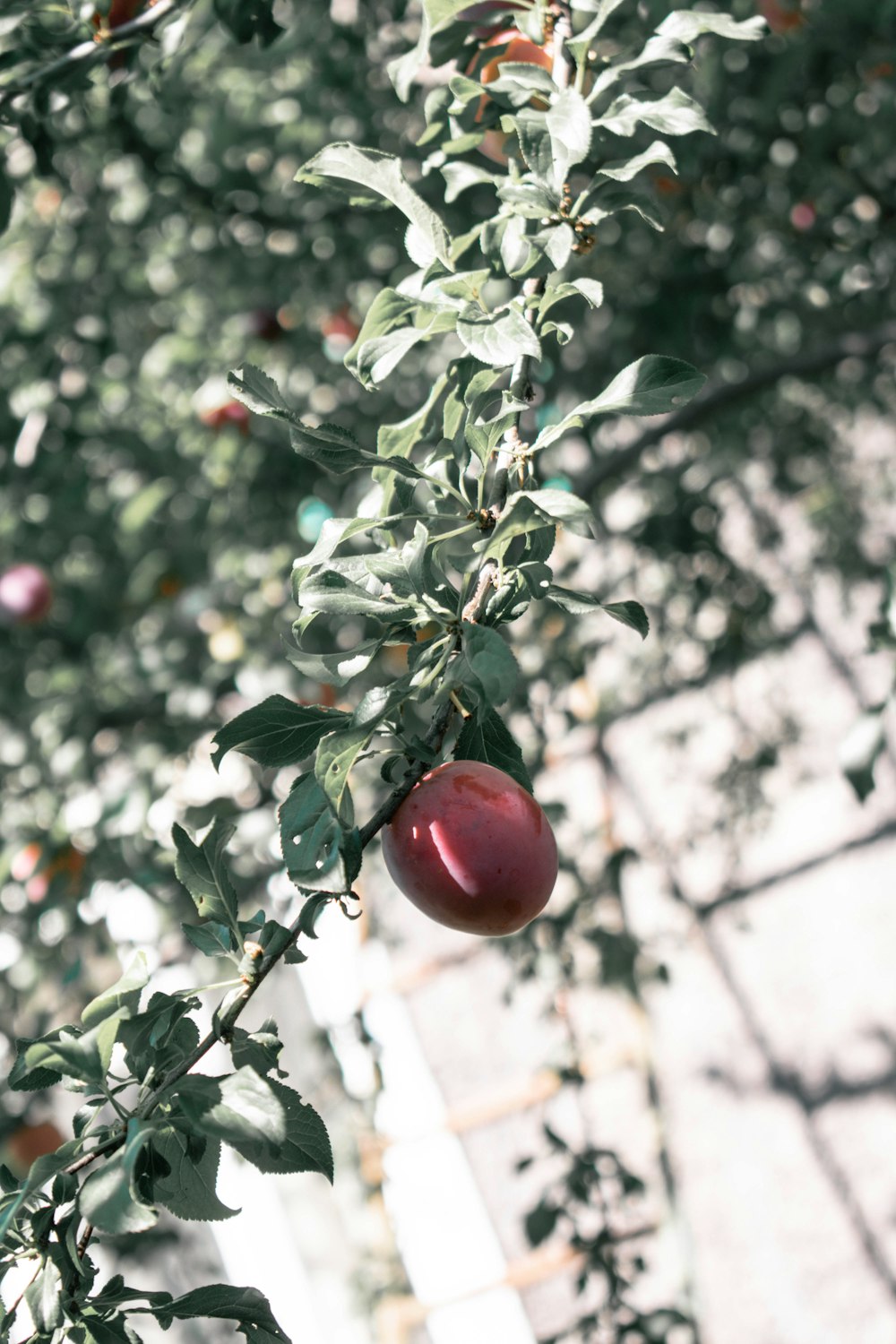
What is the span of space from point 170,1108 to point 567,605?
10.0 inches

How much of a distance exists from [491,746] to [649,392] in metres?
0.17

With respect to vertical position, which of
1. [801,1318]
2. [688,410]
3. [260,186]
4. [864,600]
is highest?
[260,186]

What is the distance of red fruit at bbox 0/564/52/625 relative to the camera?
181 centimetres

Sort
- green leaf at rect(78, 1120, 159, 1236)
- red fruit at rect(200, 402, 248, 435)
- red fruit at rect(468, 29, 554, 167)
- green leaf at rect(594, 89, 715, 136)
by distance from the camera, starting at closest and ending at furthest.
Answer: green leaf at rect(78, 1120, 159, 1236), green leaf at rect(594, 89, 715, 136), red fruit at rect(468, 29, 554, 167), red fruit at rect(200, 402, 248, 435)

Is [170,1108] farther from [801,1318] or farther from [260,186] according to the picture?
[801,1318]

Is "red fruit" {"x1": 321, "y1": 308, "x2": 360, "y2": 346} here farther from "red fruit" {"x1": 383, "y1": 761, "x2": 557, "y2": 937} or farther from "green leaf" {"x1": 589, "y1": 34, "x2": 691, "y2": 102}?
"red fruit" {"x1": 383, "y1": 761, "x2": 557, "y2": 937}

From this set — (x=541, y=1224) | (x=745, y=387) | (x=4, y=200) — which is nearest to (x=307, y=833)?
(x=4, y=200)

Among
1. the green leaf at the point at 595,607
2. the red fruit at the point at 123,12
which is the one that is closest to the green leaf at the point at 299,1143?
the green leaf at the point at 595,607

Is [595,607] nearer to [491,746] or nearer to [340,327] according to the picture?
[491,746]

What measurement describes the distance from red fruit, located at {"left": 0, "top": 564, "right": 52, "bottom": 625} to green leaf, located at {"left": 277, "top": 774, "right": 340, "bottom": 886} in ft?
4.66

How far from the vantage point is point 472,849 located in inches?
21.1

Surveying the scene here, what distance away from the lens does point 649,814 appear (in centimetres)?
268

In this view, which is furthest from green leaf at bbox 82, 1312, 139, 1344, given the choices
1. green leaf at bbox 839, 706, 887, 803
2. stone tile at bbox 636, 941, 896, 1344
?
stone tile at bbox 636, 941, 896, 1344

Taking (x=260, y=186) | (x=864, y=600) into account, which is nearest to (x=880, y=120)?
(x=260, y=186)
